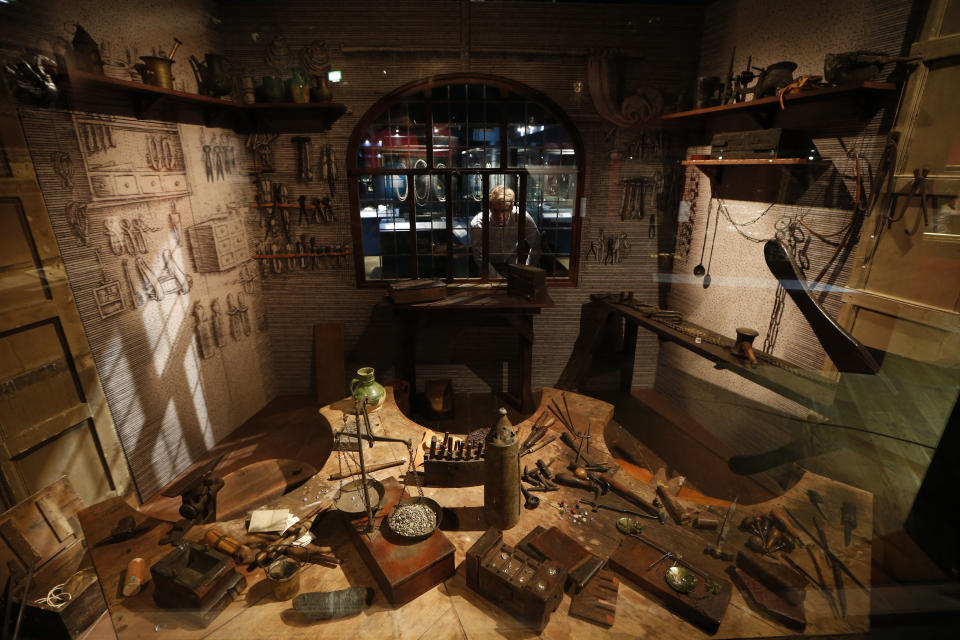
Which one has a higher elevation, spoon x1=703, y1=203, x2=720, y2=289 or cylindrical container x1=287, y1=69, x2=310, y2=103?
cylindrical container x1=287, y1=69, x2=310, y2=103

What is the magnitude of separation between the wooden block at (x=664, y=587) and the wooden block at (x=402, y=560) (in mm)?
922

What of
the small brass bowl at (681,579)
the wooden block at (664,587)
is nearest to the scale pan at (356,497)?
the wooden block at (664,587)

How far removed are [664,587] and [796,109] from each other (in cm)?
420

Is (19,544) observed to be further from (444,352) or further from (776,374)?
(776,374)

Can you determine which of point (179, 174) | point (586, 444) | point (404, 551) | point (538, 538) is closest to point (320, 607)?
point (404, 551)

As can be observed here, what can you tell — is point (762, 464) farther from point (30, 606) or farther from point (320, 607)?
point (30, 606)

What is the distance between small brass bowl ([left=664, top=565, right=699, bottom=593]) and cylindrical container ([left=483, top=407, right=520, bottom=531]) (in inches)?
33.4

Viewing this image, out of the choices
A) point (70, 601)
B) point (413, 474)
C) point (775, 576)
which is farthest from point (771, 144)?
point (70, 601)

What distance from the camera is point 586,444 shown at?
358cm

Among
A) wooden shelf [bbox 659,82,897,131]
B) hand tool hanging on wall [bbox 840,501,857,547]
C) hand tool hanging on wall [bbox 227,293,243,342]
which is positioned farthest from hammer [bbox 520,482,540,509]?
hand tool hanging on wall [bbox 227,293,243,342]

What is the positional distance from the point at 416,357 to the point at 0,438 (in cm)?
470

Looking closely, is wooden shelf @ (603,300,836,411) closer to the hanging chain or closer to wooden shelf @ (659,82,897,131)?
wooden shelf @ (659,82,897,131)

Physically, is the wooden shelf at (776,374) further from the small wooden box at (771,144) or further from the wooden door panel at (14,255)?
the wooden door panel at (14,255)

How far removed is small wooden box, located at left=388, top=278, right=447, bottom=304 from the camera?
208 inches
